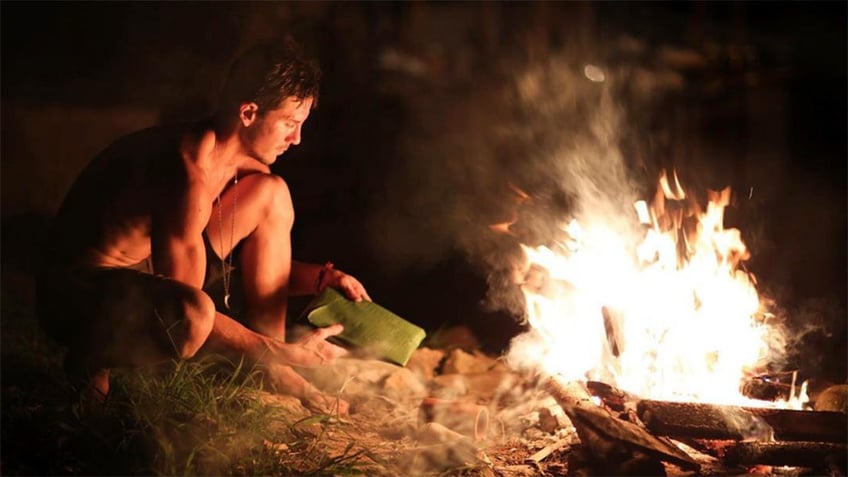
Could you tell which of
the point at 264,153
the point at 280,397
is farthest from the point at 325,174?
the point at 280,397

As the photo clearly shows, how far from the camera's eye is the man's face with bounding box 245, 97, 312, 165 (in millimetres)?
5094

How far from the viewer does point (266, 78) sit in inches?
198

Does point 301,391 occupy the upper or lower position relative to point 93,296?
lower

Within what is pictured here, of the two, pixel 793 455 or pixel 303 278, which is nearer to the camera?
pixel 793 455

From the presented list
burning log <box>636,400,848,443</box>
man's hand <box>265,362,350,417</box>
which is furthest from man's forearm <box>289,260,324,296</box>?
A: burning log <box>636,400,848,443</box>

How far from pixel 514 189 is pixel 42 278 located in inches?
151

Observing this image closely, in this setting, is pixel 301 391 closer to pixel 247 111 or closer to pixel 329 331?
pixel 329 331

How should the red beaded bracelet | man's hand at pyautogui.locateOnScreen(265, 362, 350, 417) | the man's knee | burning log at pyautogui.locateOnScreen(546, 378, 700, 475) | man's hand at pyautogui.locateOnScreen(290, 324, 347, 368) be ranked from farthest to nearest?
the red beaded bracelet, man's hand at pyautogui.locateOnScreen(265, 362, 350, 417), man's hand at pyautogui.locateOnScreen(290, 324, 347, 368), the man's knee, burning log at pyautogui.locateOnScreen(546, 378, 700, 475)

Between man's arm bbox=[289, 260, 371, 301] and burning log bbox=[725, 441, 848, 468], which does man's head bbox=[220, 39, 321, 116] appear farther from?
burning log bbox=[725, 441, 848, 468]

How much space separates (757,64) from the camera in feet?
29.1

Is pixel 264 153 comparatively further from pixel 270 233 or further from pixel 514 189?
pixel 514 189

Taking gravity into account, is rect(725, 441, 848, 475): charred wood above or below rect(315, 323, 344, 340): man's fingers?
below

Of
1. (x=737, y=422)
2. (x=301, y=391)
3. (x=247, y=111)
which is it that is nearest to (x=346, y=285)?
(x=301, y=391)

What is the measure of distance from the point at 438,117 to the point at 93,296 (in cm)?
373
